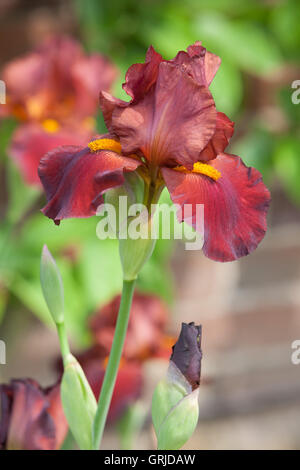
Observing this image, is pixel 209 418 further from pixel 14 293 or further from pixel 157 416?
pixel 157 416

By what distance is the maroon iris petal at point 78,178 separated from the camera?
0.98 ft

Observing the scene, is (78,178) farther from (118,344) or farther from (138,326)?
(138,326)

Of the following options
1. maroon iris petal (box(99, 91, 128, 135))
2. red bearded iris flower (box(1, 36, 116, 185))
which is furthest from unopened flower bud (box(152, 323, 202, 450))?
red bearded iris flower (box(1, 36, 116, 185))

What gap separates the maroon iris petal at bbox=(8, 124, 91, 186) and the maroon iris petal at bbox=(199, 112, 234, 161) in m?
0.44

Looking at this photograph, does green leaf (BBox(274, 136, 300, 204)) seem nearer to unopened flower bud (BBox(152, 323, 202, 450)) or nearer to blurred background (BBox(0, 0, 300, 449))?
blurred background (BBox(0, 0, 300, 449))

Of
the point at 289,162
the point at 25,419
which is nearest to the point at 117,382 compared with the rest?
the point at 25,419

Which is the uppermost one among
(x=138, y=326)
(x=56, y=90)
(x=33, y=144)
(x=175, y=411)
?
(x=56, y=90)

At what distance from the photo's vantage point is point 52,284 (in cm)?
36

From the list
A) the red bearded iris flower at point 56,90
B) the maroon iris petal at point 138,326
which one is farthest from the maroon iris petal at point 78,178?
the red bearded iris flower at point 56,90

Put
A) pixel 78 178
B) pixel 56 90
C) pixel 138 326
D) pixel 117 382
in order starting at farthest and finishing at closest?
pixel 56 90
pixel 138 326
pixel 117 382
pixel 78 178

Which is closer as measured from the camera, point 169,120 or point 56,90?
point 169,120

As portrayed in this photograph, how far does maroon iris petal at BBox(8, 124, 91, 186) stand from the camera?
0.77 metres

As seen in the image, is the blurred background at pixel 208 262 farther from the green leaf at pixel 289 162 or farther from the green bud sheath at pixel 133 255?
the green bud sheath at pixel 133 255

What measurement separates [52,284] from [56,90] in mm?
604
